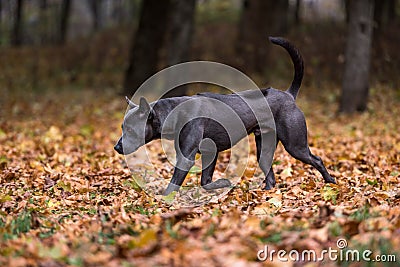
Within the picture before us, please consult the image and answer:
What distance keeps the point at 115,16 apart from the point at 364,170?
43.5 metres

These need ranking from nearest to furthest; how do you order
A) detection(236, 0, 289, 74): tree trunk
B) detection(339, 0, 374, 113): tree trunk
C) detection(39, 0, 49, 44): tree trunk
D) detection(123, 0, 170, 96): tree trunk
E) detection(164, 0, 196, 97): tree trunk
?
1. detection(339, 0, 374, 113): tree trunk
2. detection(164, 0, 196, 97): tree trunk
3. detection(123, 0, 170, 96): tree trunk
4. detection(236, 0, 289, 74): tree trunk
5. detection(39, 0, 49, 44): tree trunk

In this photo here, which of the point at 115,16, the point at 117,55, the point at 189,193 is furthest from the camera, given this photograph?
the point at 115,16

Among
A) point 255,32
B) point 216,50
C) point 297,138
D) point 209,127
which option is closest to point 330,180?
point 297,138

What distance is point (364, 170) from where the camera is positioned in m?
8.05

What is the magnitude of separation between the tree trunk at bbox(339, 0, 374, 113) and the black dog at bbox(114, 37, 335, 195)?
788 cm

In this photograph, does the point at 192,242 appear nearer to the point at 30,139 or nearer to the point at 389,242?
the point at 389,242

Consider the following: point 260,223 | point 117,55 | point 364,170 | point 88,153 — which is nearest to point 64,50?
point 117,55

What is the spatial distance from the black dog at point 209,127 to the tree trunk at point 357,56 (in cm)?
788

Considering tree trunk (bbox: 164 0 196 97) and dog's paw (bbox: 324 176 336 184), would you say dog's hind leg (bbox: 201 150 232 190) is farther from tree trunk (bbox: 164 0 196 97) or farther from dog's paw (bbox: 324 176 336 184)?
tree trunk (bbox: 164 0 196 97)

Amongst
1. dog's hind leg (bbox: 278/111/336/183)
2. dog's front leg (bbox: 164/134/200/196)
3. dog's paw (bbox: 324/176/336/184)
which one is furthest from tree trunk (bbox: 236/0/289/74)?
dog's front leg (bbox: 164/134/200/196)

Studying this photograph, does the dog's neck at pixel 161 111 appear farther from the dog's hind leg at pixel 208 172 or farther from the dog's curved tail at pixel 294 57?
the dog's curved tail at pixel 294 57

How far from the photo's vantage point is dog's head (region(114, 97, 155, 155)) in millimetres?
6160

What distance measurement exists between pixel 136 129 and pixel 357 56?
30.8 ft

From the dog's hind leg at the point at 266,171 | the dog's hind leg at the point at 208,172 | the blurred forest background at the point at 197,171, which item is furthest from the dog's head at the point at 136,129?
the dog's hind leg at the point at 266,171
